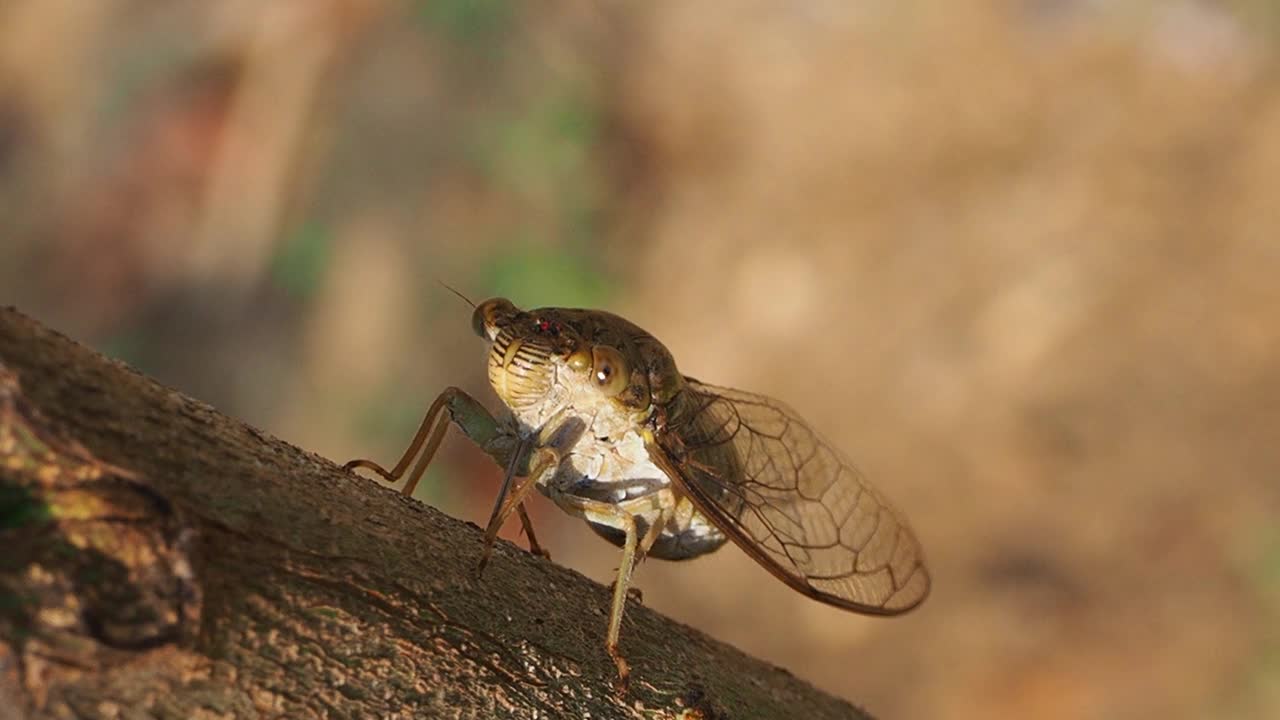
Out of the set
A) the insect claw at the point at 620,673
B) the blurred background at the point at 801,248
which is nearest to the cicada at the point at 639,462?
the insect claw at the point at 620,673

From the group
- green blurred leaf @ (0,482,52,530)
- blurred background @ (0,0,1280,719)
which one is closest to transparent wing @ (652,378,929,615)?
green blurred leaf @ (0,482,52,530)

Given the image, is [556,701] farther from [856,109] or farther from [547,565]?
[856,109]

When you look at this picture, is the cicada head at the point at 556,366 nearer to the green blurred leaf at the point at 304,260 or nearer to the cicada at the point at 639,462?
the cicada at the point at 639,462

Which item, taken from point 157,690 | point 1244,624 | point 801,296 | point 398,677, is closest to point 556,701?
point 398,677

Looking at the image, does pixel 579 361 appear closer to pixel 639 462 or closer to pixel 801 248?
pixel 639 462

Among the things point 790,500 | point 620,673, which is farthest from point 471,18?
point 620,673

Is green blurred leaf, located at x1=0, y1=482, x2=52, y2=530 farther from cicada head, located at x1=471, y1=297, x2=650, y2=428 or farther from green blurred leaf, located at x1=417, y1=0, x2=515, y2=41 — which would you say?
green blurred leaf, located at x1=417, y1=0, x2=515, y2=41

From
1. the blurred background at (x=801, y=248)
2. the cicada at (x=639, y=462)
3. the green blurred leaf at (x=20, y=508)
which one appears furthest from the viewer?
the blurred background at (x=801, y=248)
